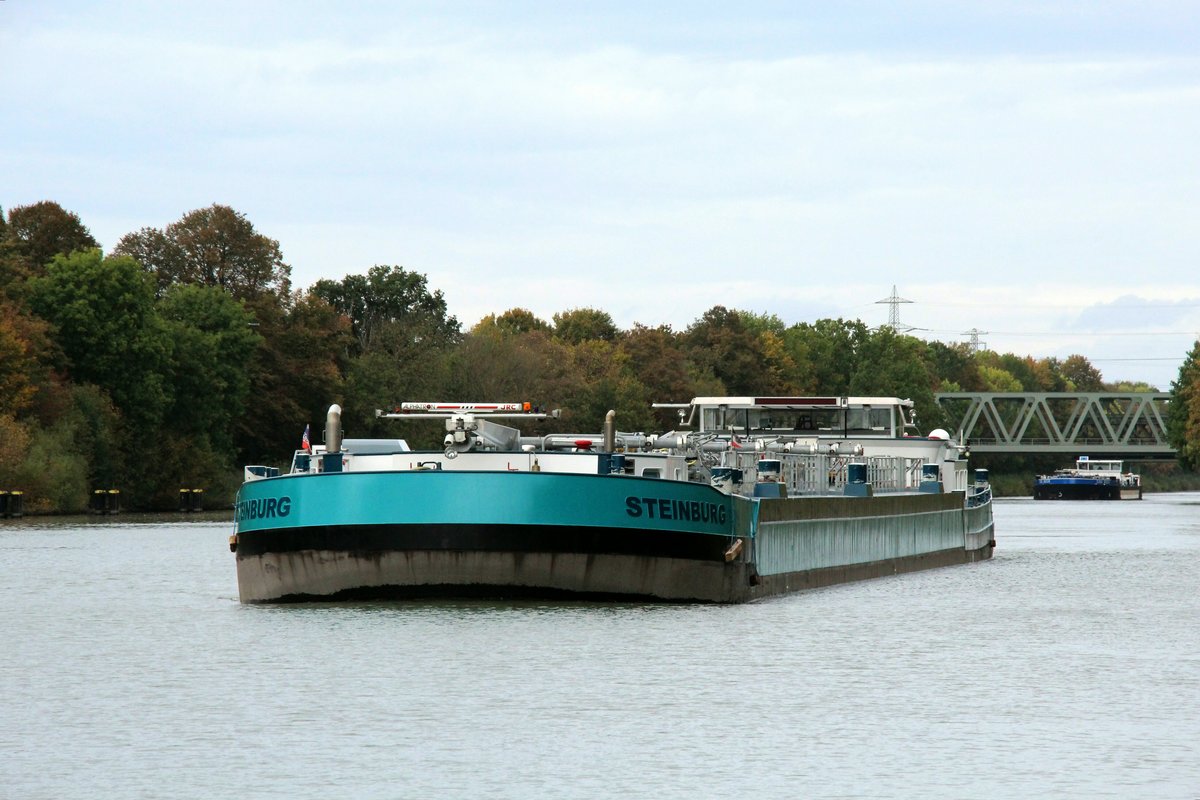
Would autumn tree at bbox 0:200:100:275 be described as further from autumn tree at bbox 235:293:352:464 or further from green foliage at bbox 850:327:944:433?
green foliage at bbox 850:327:944:433

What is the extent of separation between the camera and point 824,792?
54.8ft

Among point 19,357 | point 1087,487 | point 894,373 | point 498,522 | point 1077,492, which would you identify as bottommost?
point 498,522

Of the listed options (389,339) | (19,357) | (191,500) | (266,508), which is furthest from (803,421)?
(389,339)

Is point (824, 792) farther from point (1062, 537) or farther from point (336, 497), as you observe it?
point (1062, 537)

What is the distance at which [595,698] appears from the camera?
70.6ft

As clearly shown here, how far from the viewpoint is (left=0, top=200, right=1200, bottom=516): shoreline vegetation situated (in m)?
85.1

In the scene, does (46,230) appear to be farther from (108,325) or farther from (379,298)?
(379,298)

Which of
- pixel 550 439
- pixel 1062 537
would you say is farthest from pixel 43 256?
pixel 550 439

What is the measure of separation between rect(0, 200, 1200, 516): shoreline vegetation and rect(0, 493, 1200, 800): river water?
5078 cm

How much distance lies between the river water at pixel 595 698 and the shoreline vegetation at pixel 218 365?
50.8 m

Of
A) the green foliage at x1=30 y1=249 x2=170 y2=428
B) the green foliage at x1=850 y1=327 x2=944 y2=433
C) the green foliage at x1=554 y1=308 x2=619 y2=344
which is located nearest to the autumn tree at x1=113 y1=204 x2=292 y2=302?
the green foliage at x1=30 y1=249 x2=170 y2=428

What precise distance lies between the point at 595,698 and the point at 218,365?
254 ft

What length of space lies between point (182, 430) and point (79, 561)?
5151 centimetres

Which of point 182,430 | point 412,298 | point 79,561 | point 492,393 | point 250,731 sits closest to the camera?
point 250,731
